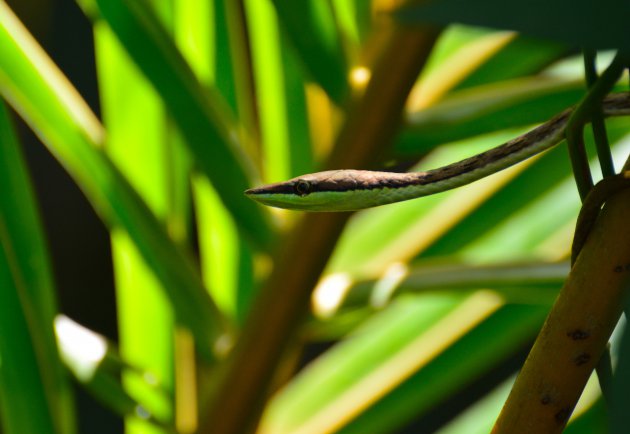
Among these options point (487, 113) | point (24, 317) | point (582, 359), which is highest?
point (487, 113)

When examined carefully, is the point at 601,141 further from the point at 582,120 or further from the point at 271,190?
the point at 271,190

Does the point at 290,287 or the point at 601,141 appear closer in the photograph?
the point at 601,141

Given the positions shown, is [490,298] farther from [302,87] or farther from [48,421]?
[48,421]

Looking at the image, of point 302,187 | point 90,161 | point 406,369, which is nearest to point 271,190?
point 302,187

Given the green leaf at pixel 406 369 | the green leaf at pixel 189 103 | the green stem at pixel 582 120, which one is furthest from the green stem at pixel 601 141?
the green leaf at pixel 406 369

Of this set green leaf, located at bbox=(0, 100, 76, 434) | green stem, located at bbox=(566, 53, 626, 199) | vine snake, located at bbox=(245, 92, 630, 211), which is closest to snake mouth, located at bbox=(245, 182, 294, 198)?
vine snake, located at bbox=(245, 92, 630, 211)

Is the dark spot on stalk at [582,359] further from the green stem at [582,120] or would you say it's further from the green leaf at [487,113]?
the green leaf at [487,113]

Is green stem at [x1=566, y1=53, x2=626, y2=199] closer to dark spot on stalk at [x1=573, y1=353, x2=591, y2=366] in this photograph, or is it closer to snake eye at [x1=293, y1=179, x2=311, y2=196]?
dark spot on stalk at [x1=573, y1=353, x2=591, y2=366]

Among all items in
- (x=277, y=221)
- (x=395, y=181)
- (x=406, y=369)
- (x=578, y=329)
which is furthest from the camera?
(x=406, y=369)
